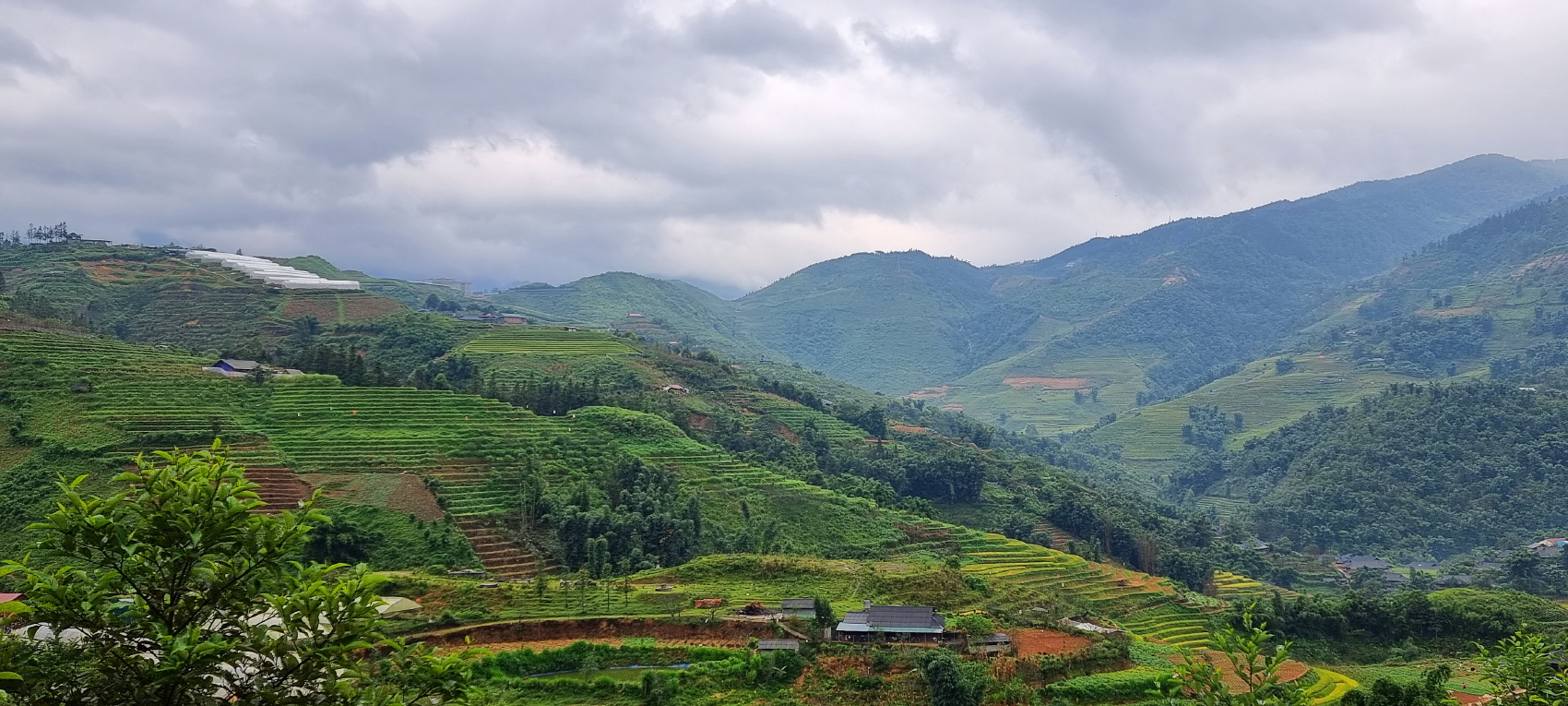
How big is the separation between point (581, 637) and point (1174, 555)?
157ft

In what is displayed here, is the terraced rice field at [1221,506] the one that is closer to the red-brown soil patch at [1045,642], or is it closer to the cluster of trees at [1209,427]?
the cluster of trees at [1209,427]

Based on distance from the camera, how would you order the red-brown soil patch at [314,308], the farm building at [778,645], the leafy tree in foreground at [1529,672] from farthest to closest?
the red-brown soil patch at [314,308] → the farm building at [778,645] → the leafy tree in foreground at [1529,672]

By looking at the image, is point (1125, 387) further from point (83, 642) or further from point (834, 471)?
point (83, 642)

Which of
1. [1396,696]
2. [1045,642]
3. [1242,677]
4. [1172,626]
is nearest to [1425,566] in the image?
[1172,626]

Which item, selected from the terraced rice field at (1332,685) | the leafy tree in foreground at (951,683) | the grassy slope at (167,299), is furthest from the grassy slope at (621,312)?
the leafy tree in foreground at (951,683)

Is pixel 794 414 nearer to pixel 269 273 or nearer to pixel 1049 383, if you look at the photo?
pixel 269 273

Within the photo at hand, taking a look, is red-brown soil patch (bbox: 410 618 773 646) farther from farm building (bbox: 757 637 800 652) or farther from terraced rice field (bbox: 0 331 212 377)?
terraced rice field (bbox: 0 331 212 377)

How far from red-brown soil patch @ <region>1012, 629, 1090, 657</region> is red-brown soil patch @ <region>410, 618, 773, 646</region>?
363 inches

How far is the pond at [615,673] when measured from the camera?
2878cm

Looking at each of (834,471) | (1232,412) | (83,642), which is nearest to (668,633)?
(83,642)

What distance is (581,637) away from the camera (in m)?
31.9

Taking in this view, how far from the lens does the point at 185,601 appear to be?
21.6 ft

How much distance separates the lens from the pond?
94.4 feet

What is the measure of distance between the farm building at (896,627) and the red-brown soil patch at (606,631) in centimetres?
299
